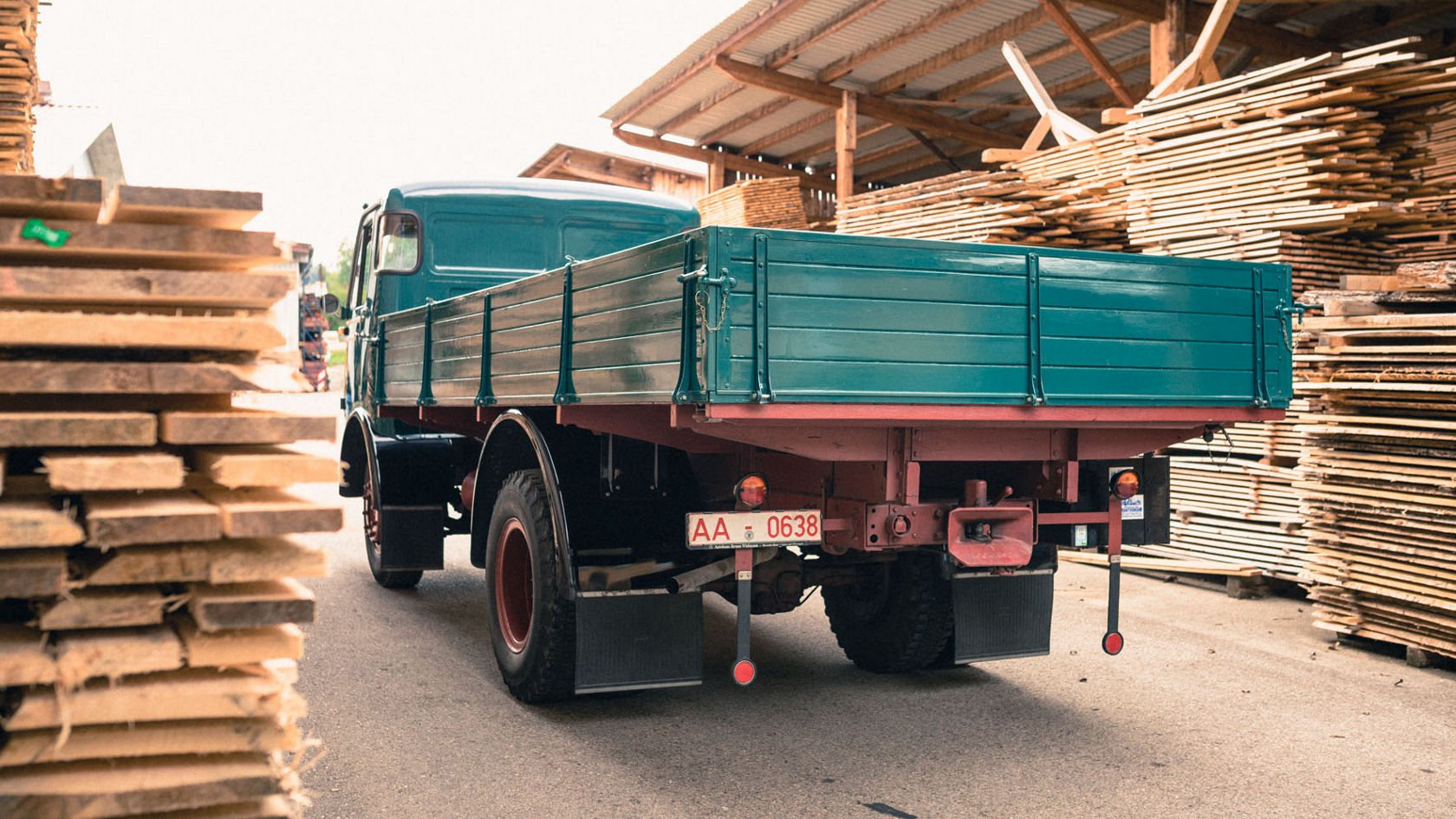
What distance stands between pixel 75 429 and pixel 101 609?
1.19 ft

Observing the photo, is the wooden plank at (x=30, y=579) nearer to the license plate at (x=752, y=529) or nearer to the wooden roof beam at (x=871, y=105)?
the license plate at (x=752, y=529)

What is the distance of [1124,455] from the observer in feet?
18.4

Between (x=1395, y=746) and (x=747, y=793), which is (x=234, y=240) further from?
(x=1395, y=746)

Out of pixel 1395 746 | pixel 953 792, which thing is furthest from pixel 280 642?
pixel 1395 746

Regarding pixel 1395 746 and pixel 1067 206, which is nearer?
pixel 1395 746

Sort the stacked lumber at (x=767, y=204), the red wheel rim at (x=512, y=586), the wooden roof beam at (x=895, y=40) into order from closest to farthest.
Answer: the red wheel rim at (x=512, y=586)
the wooden roof beam at (x=895, y=40)
the stacked lumber at (x=767, y=204)

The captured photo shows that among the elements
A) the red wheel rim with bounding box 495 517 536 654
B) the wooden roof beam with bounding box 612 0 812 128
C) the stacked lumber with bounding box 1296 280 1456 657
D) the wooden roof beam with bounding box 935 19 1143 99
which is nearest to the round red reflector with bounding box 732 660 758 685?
the red wheel rim with bounding box 495 517 536 654

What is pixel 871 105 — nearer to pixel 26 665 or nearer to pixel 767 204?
pixel 767 204

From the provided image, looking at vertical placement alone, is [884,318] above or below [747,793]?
above

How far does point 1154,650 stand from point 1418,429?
1967 millimetres

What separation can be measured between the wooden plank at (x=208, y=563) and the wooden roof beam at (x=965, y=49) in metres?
11.8

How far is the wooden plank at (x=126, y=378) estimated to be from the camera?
2.39 meters

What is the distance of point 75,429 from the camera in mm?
2408

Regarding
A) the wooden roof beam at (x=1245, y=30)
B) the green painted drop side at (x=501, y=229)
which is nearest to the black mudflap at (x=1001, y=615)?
the green painted drop side at (x=501, y=229)
